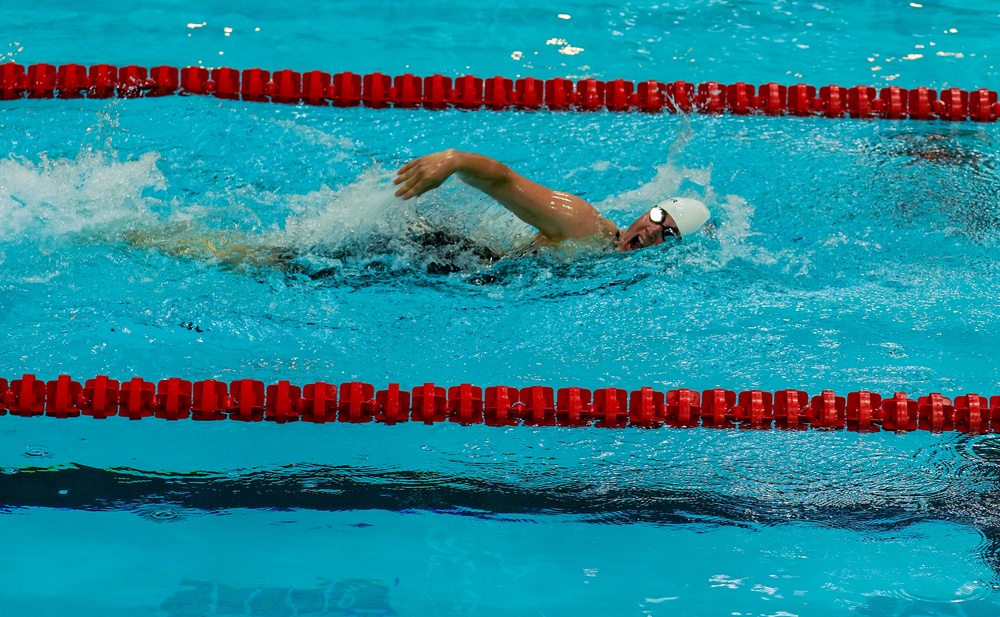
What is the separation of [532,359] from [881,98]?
8.08ft

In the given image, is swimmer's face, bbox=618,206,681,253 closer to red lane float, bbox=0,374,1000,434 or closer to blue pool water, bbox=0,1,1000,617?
blue pool water, bbox=0,1,1000,617

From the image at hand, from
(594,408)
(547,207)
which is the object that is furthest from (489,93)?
(594,408)

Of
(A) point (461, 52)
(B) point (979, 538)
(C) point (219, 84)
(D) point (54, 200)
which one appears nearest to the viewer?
(B) point (979, 538)

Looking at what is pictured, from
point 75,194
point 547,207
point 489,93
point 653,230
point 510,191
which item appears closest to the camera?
point 510,191

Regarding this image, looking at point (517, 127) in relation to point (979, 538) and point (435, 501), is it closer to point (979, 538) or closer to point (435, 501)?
point (435, 501)

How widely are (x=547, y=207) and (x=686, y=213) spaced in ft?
1.92

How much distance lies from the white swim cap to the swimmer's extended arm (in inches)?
9.5

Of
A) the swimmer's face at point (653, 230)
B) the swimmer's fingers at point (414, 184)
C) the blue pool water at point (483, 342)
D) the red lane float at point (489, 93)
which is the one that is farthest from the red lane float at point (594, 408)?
the red lane float at point (489, 93)

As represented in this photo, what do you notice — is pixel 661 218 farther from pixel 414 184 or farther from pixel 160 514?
pixel 160 514

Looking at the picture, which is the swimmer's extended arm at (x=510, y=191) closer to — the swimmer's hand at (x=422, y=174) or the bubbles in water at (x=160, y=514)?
the swimmer's hand at (x=422, y=174)

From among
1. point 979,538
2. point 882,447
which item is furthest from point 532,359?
point 979,538

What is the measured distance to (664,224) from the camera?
4.04m

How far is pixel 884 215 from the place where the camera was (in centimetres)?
464

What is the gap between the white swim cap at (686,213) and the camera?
409 centimetres
